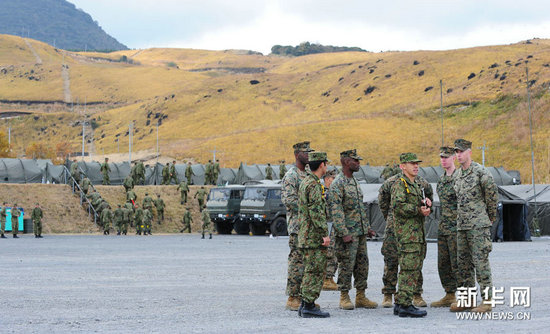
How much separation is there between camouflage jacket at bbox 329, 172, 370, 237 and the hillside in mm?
45824

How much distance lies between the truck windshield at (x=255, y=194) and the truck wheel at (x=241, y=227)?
1.80 metres

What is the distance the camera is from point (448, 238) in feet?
32.5

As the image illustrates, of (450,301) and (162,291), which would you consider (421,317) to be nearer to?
(450,301)

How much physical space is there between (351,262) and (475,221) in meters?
1.65

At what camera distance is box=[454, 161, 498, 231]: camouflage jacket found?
9352 mm

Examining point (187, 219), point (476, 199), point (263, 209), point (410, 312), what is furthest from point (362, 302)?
point (187, 219)

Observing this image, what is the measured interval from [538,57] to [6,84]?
9915 cm

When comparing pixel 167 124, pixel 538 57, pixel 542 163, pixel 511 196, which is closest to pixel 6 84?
pixel 167 124

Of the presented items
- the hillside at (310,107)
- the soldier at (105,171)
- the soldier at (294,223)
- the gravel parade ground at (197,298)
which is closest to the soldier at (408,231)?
the gravel parade ground at (197,298)

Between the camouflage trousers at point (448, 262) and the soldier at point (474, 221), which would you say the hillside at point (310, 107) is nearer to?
the camouflage trousers at point (448, 262)

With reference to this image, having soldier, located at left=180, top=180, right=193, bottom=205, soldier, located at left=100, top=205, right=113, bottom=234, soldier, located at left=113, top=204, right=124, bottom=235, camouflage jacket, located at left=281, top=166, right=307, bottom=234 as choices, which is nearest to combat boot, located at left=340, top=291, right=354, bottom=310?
camouflage jacket, located at left=281, top=166, right=307, bottom=234

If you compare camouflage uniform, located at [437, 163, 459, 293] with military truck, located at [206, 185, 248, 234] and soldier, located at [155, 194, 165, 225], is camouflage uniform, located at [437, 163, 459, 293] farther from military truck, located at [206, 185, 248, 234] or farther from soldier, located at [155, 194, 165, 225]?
soldier, located at [155, 194, 165, 225]

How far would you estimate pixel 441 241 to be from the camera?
10031mm

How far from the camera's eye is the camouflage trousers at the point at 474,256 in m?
9.12
